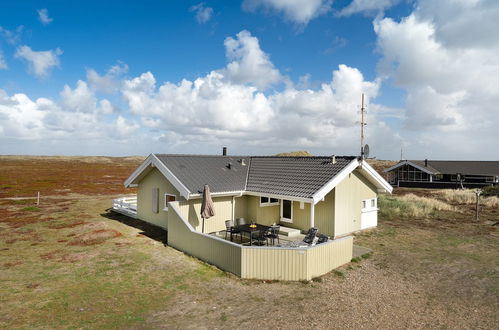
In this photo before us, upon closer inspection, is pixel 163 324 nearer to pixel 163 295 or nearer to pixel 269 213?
pixel 163 295

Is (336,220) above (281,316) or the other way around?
above

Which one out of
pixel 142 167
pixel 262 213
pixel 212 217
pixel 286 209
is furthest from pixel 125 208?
pixel 286 209

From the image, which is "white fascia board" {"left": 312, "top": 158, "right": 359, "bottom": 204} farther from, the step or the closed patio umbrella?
the closed patio umbrella

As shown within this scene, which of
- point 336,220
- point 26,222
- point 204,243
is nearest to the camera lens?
point 204,243

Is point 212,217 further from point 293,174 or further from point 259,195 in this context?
point 293,174

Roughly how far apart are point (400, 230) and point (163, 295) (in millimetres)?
15800

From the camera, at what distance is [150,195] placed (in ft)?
64.6

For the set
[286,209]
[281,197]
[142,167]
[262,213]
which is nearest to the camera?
[281,197]

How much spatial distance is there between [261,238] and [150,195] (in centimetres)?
899

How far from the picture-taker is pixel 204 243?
1291cm

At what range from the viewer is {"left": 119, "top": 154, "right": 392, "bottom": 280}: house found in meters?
14.7

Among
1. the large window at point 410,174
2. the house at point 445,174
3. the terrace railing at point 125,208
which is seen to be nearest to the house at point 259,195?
the terrace railing at point 125,208

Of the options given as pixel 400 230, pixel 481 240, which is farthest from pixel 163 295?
pixel 481 240

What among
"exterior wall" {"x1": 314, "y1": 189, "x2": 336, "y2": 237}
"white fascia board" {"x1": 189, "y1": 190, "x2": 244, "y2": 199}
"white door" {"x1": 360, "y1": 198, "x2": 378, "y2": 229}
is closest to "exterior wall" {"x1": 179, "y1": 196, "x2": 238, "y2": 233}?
"white fascia board" {"x1": 189, "y1": 190, "x2": 244, "y2": 199}
